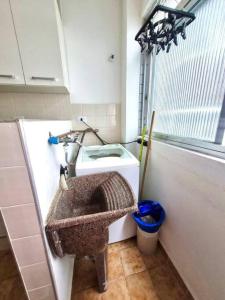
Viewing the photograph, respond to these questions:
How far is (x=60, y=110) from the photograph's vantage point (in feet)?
5.60

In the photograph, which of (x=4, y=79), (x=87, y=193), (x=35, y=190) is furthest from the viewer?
(x=4, y=79)

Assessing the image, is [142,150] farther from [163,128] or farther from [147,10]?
[147,10]

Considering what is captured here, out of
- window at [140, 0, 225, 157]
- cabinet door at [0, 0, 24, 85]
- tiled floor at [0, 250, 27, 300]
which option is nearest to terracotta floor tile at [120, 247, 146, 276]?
tiled floor at [0, 250, 27, 300]

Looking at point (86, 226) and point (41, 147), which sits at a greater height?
point (41, 147)

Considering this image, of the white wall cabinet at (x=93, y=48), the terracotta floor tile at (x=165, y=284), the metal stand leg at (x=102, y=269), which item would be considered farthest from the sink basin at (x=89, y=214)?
the white wall cabinet at (x=93, y=48)

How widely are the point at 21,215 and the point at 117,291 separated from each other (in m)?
0.99

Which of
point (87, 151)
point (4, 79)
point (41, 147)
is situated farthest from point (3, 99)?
point (41, 147)

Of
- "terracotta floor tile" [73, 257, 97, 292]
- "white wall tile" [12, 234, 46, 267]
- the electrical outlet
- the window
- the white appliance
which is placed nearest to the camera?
"white wall tile" [12, 234, 46, 267]

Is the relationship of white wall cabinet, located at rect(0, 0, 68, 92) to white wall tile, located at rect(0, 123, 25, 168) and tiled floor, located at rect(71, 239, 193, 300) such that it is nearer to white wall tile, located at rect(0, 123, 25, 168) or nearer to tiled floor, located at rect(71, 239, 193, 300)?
white wall tile, located at rect(0, 123, 25, 168)

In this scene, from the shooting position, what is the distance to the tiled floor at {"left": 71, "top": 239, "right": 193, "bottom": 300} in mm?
921

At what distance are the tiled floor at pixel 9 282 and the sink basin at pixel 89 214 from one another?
0.61 meters

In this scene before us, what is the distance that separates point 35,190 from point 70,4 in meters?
2.10

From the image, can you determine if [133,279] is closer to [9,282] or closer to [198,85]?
[9,282]

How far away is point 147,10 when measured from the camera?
4.27ft
